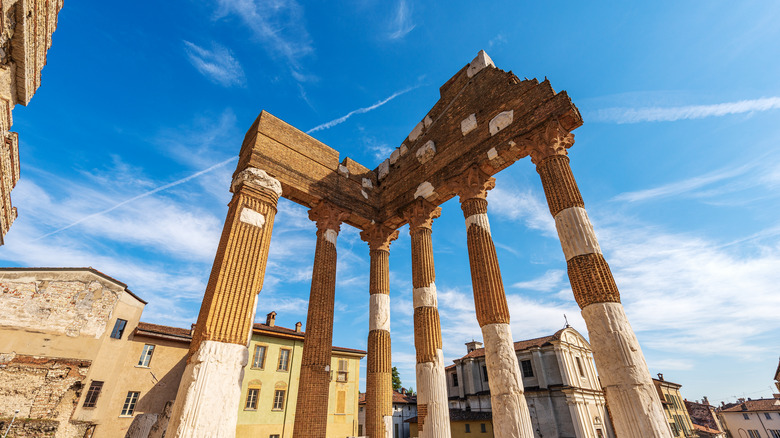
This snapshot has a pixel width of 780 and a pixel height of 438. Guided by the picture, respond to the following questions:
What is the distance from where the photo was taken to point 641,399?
5.75 m

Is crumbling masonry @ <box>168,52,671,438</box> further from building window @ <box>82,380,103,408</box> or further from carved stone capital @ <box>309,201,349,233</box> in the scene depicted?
building window @ <box>82,380,103,408</box>

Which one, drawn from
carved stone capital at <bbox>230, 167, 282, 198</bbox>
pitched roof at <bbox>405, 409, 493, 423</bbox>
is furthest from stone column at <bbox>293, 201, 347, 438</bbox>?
pitched roof at <bbox>405, 409, 493, 423</bbox>

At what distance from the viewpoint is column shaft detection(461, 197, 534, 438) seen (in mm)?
7289

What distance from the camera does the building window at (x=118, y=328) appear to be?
67.1 feet

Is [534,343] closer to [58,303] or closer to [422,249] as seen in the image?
[422,249]

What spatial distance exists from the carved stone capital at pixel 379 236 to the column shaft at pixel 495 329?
150 inches

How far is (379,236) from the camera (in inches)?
526

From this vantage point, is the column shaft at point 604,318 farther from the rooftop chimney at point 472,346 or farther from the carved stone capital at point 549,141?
the rooftop chimney at point 472,346

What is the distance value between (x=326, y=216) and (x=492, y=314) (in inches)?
265

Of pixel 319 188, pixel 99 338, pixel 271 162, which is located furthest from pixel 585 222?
pixel 99 338

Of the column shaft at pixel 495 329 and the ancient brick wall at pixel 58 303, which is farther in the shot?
the ancient brick wall at pixel 58 303

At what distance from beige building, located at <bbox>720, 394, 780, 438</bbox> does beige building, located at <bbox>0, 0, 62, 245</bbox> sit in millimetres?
89303

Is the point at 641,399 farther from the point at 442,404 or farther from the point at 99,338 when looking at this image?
the point at 99,338

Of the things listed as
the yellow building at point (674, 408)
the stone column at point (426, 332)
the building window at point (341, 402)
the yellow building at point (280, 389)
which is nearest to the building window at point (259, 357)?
the yellow building at point (280, 389)
